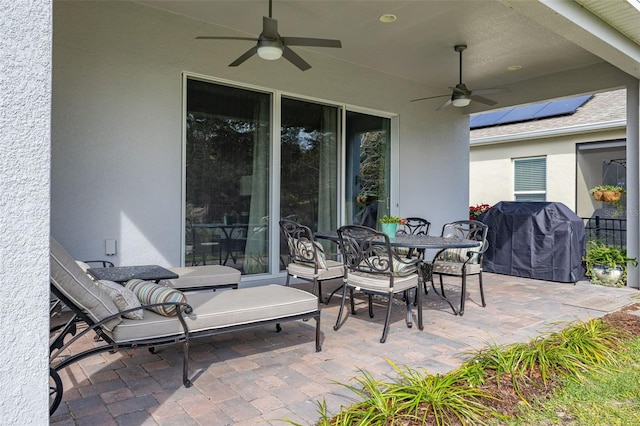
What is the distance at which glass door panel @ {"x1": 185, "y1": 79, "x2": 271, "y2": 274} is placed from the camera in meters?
4.88

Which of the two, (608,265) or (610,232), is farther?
(610,232)

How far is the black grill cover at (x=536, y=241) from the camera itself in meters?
6.11

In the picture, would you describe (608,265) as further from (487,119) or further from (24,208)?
(487,119)

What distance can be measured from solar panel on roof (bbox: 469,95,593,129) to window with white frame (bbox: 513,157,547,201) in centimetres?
113

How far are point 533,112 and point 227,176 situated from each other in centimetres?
905

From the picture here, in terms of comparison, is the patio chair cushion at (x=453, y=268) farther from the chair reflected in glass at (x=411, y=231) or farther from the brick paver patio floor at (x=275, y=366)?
the brick paver patio floor at (x=275, y=366)

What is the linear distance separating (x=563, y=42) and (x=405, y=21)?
2.18 m

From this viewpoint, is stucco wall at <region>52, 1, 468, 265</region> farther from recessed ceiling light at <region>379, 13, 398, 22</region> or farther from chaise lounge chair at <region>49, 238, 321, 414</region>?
chaise lounge chair at <region>49, 238, 321, 414</region>

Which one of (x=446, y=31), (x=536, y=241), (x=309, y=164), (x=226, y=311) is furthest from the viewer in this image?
(x=536, y=241)

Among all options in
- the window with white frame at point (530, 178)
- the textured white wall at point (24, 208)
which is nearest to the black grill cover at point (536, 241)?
the window with white frame at point (530, 178)

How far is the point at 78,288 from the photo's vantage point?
81.5 inches

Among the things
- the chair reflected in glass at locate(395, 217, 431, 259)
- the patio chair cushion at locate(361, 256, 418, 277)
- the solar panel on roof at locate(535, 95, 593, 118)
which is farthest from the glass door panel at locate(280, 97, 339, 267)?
the solar panel on roof at locate(535, 95, 593, 118)

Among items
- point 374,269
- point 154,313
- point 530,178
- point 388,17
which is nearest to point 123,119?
point 154,313

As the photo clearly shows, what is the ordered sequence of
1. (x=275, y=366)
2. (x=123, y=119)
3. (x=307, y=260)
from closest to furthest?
1. (x=275, y=366)
2. (x=307, y=260)
3. (x=123, y=119)
